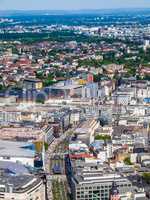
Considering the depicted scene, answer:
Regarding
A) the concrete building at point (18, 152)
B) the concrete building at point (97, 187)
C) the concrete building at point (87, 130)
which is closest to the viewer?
the concrete building at point (97, 187)

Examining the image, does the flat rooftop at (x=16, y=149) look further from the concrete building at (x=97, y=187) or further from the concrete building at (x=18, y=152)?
the concrete building at (x=97, y=187)

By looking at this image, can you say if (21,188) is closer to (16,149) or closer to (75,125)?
(16,149)

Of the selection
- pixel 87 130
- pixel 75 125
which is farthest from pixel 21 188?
pixel 75 125

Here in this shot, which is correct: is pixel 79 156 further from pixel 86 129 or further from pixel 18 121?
pixel 18 121

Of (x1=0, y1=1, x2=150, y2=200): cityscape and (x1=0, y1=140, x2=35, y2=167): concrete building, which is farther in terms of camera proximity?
(x1=0, y1=140, x2=35, y2=167): concrete building

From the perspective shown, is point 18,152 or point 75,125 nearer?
point 18,152

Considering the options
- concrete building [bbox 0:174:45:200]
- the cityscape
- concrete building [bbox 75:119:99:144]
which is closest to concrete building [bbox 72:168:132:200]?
the cityscape

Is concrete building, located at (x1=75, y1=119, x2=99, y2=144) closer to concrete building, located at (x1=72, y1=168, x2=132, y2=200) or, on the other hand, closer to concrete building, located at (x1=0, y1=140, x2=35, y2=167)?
concrete building, located at (x1=0, y1=140, x2=35, y2=167)

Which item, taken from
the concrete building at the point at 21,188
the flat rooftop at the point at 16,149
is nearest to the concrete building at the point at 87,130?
the flat rooftop at the point at 16,149
